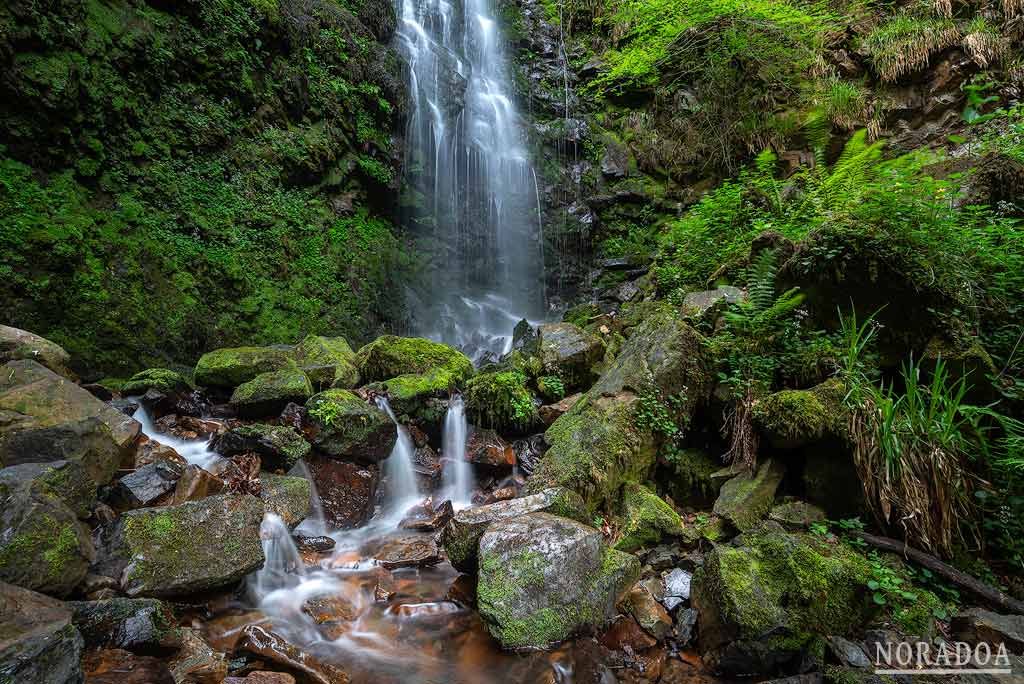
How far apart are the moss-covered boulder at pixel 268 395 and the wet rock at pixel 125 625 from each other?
120 inches

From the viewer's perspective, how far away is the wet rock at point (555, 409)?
5.63m

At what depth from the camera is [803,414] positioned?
3.49 meters

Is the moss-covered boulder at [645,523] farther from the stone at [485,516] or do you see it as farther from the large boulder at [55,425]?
the large boulder at [55,425]

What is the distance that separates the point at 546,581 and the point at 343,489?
2.81 m

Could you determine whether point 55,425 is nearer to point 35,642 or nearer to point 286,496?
point 286,496

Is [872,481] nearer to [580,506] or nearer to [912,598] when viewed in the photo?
[912,598]

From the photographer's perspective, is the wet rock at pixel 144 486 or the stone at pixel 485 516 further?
the wet rock at pixel 144 486

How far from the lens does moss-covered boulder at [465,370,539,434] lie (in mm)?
5695

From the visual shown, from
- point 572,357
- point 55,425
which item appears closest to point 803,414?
point 572,357

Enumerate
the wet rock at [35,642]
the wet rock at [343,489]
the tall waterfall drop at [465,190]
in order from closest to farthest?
the wet rock at [35,642] < the wet rock at [343,489] < the tall waterfall drop at [465,190]

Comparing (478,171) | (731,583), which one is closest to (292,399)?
(731,583)

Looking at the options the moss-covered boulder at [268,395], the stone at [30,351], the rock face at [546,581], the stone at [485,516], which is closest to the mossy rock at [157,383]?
the stone at [30,351]

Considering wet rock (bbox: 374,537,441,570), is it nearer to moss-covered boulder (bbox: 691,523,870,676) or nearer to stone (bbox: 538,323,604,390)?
moss-covered boulder (bbox: 691,523,870,676)

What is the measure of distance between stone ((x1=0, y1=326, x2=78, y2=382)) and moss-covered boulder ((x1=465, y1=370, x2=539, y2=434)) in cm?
423
